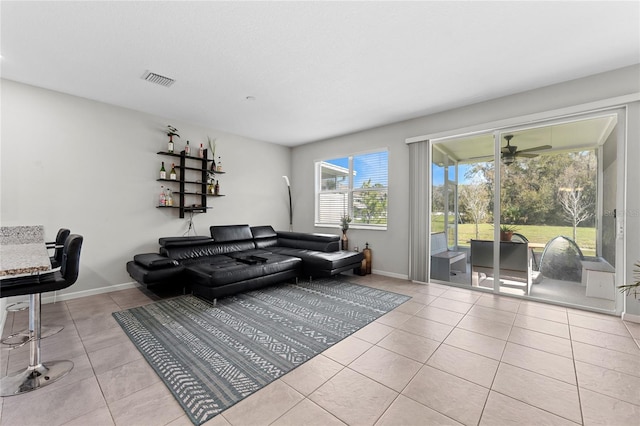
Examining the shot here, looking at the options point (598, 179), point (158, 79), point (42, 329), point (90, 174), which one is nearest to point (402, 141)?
point (598, 179)

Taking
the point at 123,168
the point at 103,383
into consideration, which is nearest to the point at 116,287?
the point at 123,168

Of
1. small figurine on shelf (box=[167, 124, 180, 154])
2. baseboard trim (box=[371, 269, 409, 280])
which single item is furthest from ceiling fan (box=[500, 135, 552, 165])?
small figurine on shelf (box=[167, 124, 180, 154])

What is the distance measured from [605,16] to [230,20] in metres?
3.13

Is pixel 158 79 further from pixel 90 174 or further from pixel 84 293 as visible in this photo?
pixel 84 293

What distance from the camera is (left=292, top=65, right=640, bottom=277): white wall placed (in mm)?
3115

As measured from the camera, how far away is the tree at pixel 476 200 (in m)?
4.03

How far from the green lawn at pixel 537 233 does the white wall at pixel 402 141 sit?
454 mm

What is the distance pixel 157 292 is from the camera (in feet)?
12.4

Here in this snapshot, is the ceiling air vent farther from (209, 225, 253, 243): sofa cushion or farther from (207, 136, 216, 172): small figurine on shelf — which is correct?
(209, 225, 253, 243): sofa cushion

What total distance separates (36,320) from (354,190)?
4774mm

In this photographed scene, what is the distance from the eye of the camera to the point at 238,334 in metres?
2.61

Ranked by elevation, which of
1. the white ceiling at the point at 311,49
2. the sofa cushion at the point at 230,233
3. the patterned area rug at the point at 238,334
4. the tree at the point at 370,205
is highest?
the white ceiling at the point at 311,49

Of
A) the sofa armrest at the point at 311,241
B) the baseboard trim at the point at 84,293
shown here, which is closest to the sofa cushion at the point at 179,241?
the baseboard trim at the point at 84,293

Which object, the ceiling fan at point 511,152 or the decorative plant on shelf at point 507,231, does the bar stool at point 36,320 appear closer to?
the decorative plant on shelf at point 507,231
